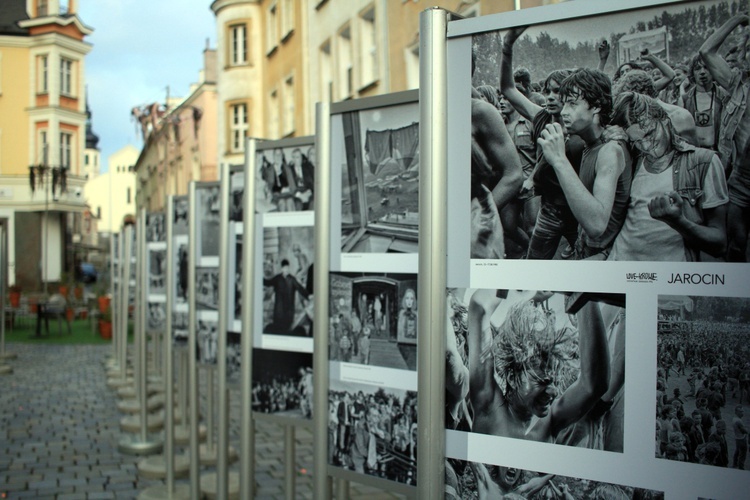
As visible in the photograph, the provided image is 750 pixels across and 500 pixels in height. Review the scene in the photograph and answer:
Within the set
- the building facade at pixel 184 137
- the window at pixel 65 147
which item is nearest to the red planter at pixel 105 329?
the building facade at pixel 184 137

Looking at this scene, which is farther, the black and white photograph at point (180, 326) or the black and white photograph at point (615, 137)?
the black and white photograph at point (180, 326)

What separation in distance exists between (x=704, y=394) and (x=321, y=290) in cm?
146

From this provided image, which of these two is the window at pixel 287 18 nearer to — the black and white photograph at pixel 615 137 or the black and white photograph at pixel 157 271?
the black and white photograph at pixel 157 271

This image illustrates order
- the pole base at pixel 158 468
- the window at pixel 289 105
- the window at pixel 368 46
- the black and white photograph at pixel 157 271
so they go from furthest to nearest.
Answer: the window at pixel 289 105
the window at pixel 368 46
the black and white photograph at pixel 157 271
the pole base at pixel 158 468

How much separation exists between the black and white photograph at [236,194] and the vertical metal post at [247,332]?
706 millimetres

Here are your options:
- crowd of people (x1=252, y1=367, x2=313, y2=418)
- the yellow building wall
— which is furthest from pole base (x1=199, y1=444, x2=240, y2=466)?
the yellow building wall

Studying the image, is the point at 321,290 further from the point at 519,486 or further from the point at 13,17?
the point at 13,17

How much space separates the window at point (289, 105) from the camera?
13.8 meters

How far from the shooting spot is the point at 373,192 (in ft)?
9.31

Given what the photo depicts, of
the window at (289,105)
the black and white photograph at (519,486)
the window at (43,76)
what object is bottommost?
the black and white photograph at (519,486)

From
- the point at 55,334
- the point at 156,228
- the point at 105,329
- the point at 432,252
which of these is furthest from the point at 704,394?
the point at 55,334

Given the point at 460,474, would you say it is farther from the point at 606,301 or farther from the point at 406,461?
the point at 406,461

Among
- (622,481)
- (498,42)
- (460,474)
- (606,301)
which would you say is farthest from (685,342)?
(498,42)

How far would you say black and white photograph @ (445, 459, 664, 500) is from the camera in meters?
1.86
